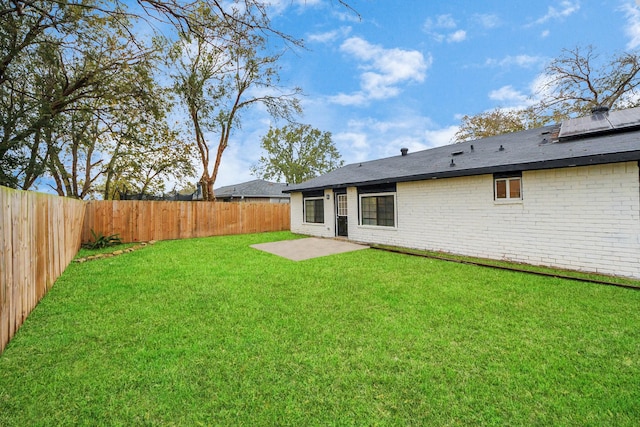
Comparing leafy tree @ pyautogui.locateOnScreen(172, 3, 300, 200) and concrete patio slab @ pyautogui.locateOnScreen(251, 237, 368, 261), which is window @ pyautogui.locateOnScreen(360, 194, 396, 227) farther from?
leafy tree @ pyautogui.locateOnScreen(172, 3, 300, 200)

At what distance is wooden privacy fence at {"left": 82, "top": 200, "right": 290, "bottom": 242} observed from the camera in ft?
29.7

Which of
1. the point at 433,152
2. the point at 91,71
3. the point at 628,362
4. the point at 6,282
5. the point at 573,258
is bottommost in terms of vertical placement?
the point at 628,362

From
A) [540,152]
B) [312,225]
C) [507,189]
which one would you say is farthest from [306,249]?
[540,152]

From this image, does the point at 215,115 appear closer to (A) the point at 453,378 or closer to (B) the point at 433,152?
(B) the point at 433,152

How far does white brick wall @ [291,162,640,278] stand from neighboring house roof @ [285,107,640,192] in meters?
0.34

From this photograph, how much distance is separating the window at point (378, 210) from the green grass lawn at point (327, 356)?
434cm

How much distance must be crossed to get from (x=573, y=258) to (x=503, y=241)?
3.99ft

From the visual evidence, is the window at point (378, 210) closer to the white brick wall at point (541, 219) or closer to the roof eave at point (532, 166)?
the white brick wall at point (541, 219)

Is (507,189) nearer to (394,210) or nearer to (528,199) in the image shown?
(528,199)

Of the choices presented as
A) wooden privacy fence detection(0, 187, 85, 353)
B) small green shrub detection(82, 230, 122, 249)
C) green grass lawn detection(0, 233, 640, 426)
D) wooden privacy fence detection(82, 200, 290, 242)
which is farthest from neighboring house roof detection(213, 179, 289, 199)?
green grass lawn detection(0, 233, 640, 426)

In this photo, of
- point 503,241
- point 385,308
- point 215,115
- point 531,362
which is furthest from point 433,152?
point 215,115

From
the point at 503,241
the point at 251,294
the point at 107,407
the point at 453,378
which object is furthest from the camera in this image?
the point at 503,241

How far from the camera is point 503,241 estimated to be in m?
6.14

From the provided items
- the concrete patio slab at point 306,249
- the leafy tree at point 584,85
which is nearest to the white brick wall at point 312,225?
the concrete patio slab at point 306,249
